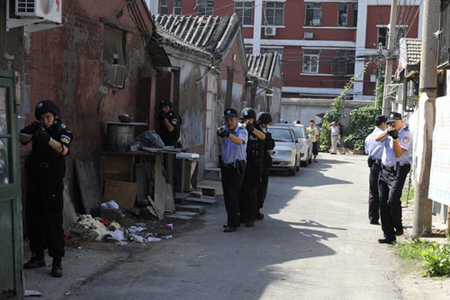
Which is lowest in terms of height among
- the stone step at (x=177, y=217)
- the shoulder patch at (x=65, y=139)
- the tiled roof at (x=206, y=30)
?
the stone step at (x=177, y=217)

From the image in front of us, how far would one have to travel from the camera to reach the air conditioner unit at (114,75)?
10820 millimetres

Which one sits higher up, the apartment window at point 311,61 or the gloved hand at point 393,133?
the apartment window at point 311,61

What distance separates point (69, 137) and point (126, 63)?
5108mm

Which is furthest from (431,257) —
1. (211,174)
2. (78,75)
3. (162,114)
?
(211,174)

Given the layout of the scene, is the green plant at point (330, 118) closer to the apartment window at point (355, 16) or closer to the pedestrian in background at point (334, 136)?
the pedestrian in background at point (334, 136)

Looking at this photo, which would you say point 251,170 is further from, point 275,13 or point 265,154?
point 275,13

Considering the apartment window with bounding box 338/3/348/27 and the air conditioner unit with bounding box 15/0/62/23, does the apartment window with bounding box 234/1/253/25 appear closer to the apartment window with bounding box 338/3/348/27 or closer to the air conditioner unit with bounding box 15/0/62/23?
the apartment window with bounding box 338/3/348/27

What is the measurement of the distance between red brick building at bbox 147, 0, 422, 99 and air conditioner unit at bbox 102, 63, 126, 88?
32.0 meters

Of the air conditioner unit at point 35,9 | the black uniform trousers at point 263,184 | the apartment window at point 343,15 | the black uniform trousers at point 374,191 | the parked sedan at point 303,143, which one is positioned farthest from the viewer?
the apartment window at point 343,15

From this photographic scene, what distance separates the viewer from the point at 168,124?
1216cm

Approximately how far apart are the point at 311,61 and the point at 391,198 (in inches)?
1364

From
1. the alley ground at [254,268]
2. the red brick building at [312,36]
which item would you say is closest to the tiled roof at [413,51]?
the alley ground at [254,268]

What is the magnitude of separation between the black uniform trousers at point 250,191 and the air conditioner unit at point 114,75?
2.77 m

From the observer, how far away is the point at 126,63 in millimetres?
11773
